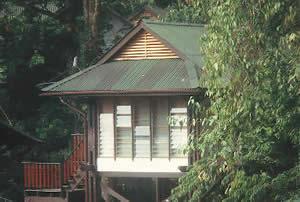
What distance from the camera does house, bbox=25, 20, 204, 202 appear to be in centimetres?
2562

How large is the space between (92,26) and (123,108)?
6636mm

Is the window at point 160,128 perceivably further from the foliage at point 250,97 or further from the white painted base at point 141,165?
the foliage at point 250,97

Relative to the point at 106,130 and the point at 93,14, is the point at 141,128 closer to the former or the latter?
the point at 106,130

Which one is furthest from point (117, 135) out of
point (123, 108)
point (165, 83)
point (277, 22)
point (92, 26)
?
point (277, 22)

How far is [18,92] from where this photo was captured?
3578 cm

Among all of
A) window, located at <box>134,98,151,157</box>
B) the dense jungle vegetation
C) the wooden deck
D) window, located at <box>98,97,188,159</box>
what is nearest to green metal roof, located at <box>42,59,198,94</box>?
window, located at <box>98,97,188,159</box>

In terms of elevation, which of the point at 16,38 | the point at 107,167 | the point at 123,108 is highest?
the point at 16,38

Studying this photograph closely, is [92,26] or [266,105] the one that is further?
[92,26]

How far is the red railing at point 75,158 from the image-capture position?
28.0 m

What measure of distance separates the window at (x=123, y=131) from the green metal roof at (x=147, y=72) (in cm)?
114

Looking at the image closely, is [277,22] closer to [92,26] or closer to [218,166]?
[218,166]

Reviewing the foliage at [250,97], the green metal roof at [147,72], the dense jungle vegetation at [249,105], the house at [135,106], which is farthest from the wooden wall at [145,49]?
the foliage at [250,97]

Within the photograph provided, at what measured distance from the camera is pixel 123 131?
1054 inches

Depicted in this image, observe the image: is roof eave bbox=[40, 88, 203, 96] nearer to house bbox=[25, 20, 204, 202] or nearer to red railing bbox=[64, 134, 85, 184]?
house bbox=[25, 20, 204, 202]
